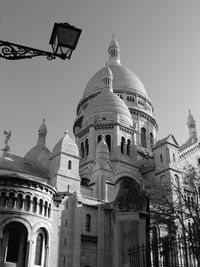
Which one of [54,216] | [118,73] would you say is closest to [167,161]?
[54,216]

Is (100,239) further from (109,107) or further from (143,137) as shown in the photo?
(143,137)

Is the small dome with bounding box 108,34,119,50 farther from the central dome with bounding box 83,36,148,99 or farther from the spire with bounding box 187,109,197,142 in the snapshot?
the spire with bounding box 187,109,197,142

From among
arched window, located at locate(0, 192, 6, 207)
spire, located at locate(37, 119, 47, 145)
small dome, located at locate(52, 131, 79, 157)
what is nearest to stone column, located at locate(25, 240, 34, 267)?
arched window, located at locate(0, 192, 6, 207)

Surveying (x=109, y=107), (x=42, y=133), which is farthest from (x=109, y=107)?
(x=42, y=133)

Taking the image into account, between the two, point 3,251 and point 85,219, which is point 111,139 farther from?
point 3,251

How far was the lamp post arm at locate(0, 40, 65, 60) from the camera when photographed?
6.96 metres

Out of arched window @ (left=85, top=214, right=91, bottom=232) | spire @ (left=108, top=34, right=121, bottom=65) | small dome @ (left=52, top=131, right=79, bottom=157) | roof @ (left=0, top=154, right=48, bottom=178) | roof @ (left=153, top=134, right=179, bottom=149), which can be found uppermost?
spire @ (left=108, top=34, right=121, bottom=65)

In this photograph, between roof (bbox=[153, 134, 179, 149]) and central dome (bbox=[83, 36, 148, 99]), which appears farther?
central dome (bbox=[83, 36, 148, 99])

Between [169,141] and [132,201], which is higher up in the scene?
[169,141]

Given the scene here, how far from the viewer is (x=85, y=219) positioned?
31469mm

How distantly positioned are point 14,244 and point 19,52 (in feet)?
70.3

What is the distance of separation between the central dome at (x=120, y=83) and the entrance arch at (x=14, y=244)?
3387cm

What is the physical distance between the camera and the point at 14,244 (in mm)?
25438

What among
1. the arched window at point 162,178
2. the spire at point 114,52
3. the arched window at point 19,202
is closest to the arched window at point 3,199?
the arched window at point 19,202
